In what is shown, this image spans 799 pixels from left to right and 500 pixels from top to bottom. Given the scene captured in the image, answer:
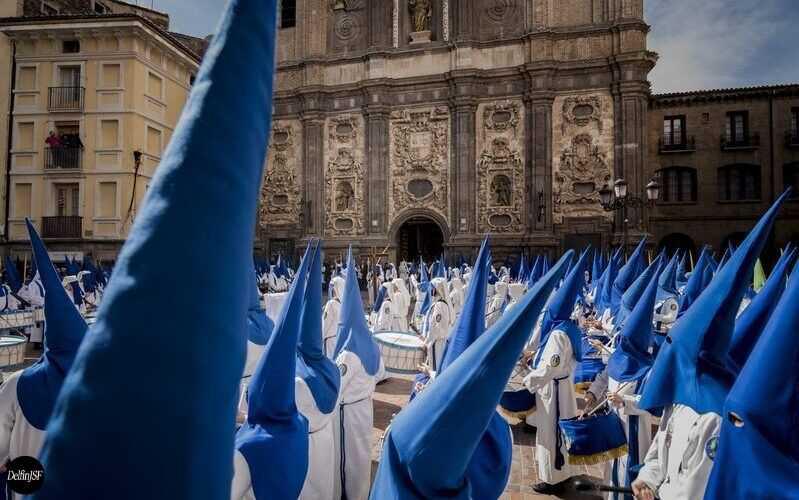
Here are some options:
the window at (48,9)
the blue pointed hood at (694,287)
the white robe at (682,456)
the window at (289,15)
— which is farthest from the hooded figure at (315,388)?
the window at (289,15)

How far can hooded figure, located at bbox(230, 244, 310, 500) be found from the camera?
93.7 inches

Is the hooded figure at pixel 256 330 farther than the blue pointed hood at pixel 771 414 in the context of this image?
Yes

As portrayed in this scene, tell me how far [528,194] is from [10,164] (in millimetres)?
22059

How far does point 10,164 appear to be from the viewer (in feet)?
67.8

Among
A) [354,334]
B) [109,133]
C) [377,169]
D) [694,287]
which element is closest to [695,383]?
[354,334]

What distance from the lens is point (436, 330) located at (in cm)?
698

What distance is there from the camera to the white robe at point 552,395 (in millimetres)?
4852

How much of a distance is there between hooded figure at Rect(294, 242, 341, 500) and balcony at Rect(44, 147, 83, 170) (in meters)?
21.6

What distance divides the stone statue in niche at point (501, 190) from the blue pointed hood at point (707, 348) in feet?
67.8

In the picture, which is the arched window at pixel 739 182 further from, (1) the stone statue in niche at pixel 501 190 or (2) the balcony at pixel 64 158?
(2) the balcony at pixel 64 158

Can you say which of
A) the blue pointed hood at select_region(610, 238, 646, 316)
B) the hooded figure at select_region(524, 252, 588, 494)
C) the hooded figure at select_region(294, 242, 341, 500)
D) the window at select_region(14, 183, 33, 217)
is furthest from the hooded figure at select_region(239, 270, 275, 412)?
the window at select_region(14, 183, 33, 217)

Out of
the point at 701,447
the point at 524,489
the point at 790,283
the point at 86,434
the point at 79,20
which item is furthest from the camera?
the point at 79,20

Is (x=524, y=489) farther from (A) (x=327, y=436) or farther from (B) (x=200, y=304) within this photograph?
(B) (x=200, y=304)

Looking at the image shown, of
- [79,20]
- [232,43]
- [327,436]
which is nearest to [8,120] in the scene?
[79,20]
